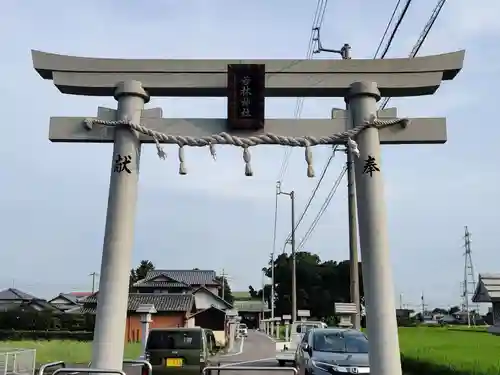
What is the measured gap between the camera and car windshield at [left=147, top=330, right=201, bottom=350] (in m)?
13.1

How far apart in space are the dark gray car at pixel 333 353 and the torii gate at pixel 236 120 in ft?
15.4

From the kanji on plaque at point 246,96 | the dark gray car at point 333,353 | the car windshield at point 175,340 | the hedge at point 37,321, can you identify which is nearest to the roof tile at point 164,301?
the hedge at point 37,321

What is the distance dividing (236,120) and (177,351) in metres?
7.44

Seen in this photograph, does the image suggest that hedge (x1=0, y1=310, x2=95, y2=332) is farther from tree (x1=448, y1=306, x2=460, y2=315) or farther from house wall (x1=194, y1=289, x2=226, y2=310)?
tree (x1=448, y1=306, x2=460, y2=315)

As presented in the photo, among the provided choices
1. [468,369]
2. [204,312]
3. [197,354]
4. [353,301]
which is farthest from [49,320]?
[468,369]

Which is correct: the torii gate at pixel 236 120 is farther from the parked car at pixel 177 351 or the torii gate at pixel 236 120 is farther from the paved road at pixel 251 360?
the parked car at pixel 177 351

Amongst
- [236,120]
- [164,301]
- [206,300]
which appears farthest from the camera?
[206,300]

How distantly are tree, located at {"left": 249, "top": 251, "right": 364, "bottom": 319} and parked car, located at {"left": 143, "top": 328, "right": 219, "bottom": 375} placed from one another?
53.7m

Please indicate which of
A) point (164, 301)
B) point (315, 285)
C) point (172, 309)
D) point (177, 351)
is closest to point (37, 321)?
point (164, 301)

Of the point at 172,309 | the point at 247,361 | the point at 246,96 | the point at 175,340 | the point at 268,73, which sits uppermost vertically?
the point at 268,73

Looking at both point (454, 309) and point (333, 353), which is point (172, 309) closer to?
point (333, 353)

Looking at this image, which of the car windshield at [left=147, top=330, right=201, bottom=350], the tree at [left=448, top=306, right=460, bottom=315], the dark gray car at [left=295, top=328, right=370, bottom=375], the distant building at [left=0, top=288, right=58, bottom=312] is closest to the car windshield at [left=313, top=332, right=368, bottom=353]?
the dark gray car at [left=295, top=328, right=370, bottom=375]

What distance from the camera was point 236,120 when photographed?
7.23m

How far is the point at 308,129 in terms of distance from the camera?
7.32 m
